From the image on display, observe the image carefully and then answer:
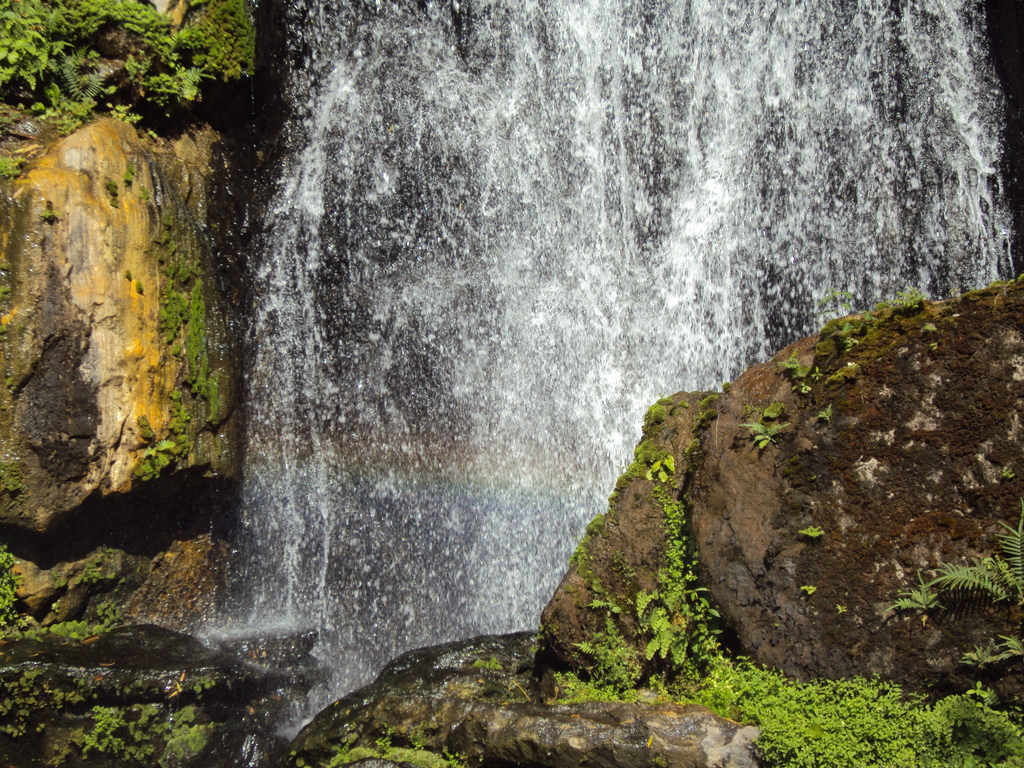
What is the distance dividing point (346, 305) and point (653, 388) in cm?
370

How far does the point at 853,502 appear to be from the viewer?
4.24 metres

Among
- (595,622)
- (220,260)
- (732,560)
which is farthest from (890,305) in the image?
(220,260)

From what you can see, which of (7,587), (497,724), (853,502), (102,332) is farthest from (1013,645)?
(7,587)

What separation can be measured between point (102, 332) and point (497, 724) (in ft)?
15.3

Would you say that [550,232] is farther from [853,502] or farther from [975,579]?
[975,579]

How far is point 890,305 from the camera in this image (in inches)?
176

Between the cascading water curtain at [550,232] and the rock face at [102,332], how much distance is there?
1210 mm

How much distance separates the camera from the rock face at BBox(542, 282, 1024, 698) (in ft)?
12.8

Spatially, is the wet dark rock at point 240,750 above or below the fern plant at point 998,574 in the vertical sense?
below

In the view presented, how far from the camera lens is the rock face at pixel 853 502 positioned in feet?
12.8

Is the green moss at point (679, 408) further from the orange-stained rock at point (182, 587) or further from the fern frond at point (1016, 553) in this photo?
the orange-stained rock at point (182, 587)

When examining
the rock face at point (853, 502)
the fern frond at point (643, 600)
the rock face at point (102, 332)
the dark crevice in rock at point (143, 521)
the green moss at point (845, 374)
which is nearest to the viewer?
the rock face at point (853, 502)

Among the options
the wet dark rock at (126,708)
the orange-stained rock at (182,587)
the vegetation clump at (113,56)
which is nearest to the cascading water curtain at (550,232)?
the orange-stained rock at (182,587)

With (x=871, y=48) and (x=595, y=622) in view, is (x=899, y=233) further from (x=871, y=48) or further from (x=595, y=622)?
(x=595, y=622)
